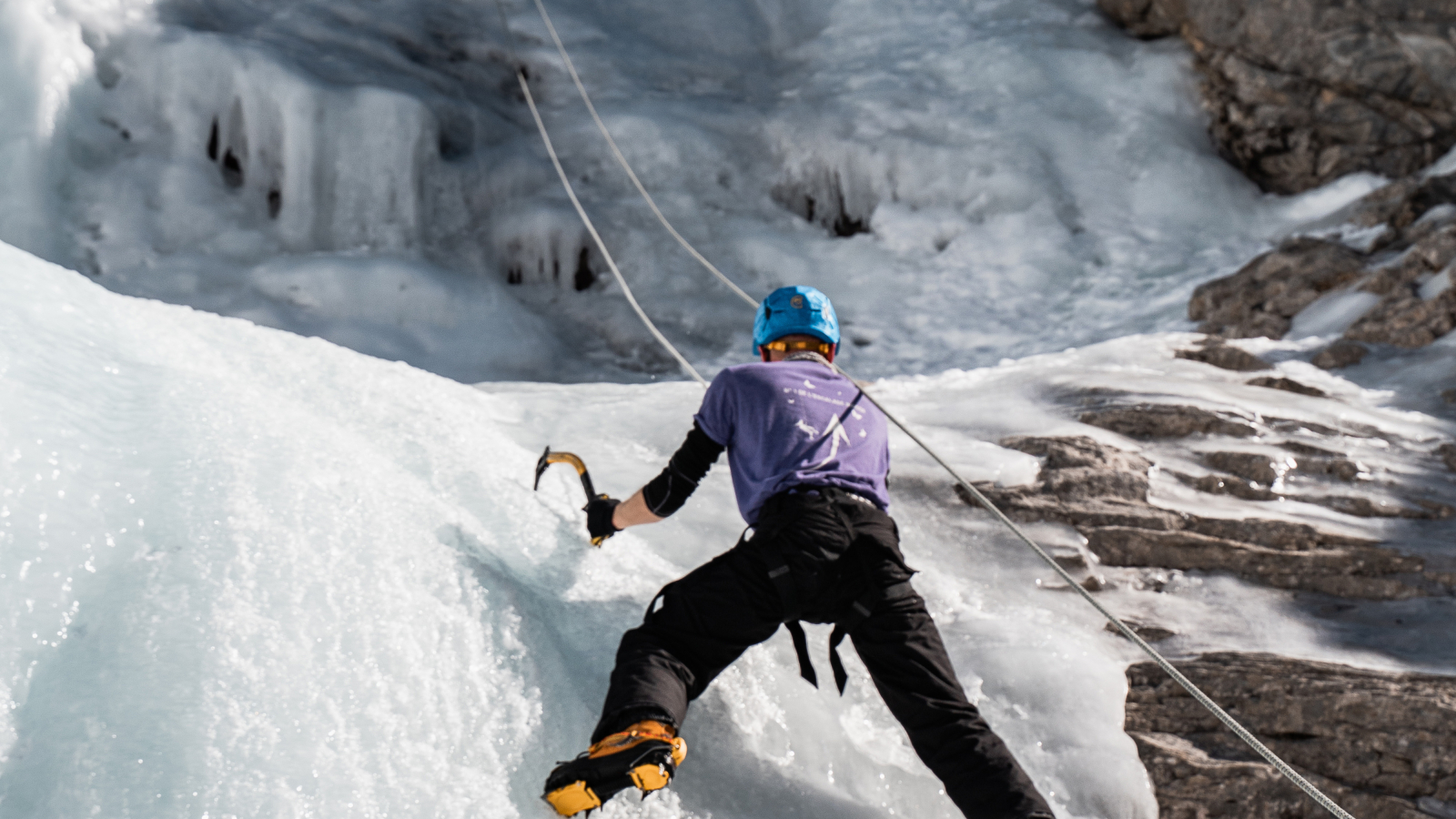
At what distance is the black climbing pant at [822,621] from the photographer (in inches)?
61.9

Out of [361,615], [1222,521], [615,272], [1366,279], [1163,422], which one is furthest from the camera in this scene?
[1366,279]

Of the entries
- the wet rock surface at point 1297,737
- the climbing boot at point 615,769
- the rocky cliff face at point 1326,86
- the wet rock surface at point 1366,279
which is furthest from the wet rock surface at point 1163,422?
the rocky cliff face at point 1326,86

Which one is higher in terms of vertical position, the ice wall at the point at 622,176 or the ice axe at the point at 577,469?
the ice axe at the point at 577,469

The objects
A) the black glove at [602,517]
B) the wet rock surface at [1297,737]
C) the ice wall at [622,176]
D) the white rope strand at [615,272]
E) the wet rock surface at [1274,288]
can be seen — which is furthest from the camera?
the ice wall at [622,176]

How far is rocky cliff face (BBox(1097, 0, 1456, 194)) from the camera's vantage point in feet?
23.8

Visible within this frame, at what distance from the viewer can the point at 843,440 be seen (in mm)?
2006

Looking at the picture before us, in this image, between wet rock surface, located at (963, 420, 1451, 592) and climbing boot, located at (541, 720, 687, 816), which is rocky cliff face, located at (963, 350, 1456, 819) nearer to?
wet rock surface, located at (963, 420, 1451, 592)

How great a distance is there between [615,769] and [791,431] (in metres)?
0.80

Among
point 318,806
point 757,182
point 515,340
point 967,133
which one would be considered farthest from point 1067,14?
point 318,806

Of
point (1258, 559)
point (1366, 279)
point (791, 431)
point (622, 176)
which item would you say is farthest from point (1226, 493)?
point (622, 176)

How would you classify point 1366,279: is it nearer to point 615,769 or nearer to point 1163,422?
point 1163,422

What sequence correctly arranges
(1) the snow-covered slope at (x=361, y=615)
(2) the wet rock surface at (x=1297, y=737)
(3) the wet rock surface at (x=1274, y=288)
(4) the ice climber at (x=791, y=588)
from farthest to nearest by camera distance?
(3) the wet rock surface at (x=1274, y=288) < (2) the wet rock surface at (x=1297, y=737) < (4) the ice climber at (x=791, y=588) < (1) the snow-covered slope at (x=361, y=615)

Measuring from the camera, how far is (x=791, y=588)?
1.78 metres

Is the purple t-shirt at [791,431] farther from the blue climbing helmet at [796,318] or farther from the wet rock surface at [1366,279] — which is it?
the wet rock surface at [1366,279]
